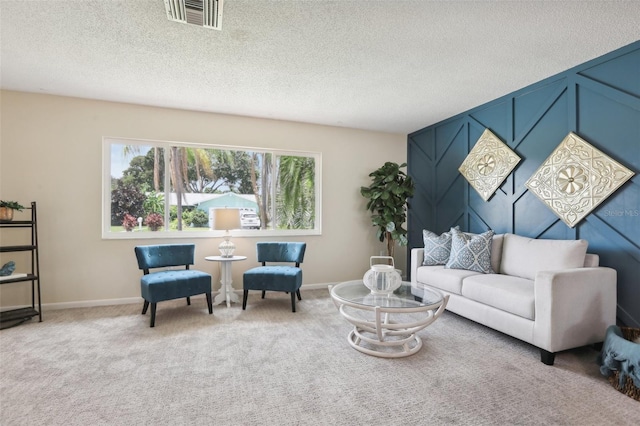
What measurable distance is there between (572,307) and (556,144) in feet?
5.65

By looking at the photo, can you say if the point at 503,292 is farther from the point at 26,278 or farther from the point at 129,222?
the point at 26,278

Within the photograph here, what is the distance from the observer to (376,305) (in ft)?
8.21

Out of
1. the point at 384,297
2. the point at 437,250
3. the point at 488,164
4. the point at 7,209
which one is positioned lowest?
the point at 384,297

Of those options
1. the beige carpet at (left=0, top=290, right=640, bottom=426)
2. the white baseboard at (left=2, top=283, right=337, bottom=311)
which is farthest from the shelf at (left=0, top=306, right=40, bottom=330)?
the white baseboard at (left=2, top=283, right=337, bottom=311)

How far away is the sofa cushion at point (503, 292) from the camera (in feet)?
8.29

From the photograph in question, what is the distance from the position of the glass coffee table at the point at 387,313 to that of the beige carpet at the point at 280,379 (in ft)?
0.37

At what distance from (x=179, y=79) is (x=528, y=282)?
13.1 feet

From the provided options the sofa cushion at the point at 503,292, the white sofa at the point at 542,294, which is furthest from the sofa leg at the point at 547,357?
the sofa cushion at the point at 503,292

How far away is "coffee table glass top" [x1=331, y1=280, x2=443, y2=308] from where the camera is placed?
8.33 feet

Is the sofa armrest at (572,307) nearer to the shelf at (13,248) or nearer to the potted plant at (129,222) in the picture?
the potted plant at (129,222)

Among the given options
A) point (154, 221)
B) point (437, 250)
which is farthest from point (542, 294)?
point (154, 221)

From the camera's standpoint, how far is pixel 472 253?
3.47m

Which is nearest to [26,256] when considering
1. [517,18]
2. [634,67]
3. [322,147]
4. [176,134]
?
[176,134]

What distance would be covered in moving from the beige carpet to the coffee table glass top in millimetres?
412
